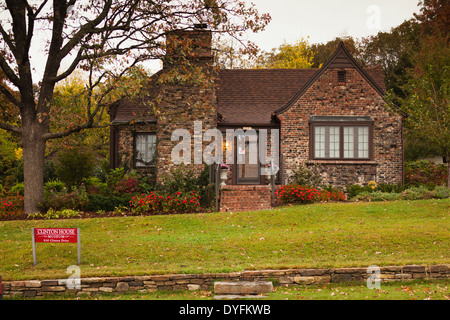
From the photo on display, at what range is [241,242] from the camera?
1103 centimetres

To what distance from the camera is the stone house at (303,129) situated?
61.3ft

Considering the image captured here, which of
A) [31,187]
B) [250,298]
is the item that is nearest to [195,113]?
[31,187]

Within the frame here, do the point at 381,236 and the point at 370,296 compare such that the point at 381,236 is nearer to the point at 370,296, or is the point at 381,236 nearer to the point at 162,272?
the point at 370,296

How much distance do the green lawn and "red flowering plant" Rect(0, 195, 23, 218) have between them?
1696 millimetres

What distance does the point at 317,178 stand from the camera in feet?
63.8

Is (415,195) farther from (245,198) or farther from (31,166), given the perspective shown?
(31,166)

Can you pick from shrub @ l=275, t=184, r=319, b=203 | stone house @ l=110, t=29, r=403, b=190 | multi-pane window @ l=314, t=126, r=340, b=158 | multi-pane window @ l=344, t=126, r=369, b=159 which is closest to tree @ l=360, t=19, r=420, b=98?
stone house @ l=110, t=29, r=403, b=190

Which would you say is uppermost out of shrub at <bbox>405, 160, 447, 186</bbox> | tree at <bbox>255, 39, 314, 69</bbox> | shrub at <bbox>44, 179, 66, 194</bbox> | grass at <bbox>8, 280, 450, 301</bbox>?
tree at <bbox>255, 39, 314, 69</bbox>

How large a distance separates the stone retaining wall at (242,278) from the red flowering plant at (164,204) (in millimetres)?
6928

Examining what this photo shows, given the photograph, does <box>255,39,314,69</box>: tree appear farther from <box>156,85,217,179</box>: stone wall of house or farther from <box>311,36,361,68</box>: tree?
<box>156,85,217,179</box>: stone wall of house

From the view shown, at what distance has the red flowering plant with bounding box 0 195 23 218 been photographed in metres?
15.7

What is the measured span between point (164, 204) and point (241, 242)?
5306 millimetres

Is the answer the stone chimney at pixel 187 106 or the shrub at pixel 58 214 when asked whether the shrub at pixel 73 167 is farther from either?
the shrub at pixel 58 214
